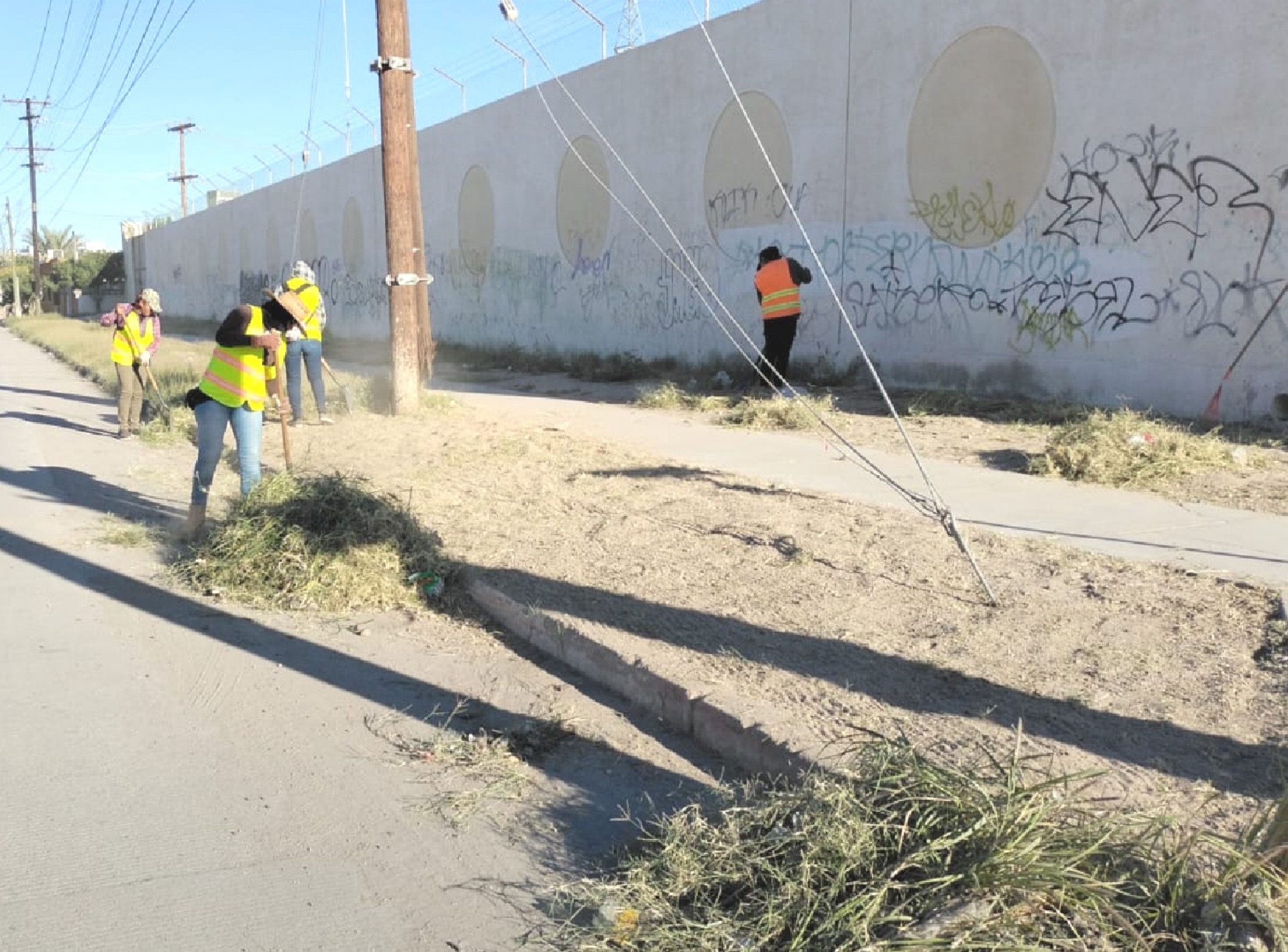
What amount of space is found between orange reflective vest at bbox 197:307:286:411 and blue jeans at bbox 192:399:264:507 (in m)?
0.06

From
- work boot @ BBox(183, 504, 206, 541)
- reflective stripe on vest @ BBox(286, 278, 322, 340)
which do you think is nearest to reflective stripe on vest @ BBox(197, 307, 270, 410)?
work boot @ BBox(183, 504, 206, 541)

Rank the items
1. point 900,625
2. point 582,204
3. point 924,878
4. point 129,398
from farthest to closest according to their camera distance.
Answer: point 582,204 → point 129,398 → point 900,625 → point 924,878

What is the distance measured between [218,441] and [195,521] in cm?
56

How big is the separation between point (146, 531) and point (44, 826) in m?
4.53

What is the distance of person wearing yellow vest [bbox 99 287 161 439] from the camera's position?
38.8 ft

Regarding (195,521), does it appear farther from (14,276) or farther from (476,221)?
(14,276)

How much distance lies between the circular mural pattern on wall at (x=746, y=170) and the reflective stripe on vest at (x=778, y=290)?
243 cm

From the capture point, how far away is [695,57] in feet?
55.4

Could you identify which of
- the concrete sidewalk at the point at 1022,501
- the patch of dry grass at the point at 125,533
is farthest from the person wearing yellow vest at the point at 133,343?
the concrete sidewalk at the point at 1022,501

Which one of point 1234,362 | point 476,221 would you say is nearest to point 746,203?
point 1234,362

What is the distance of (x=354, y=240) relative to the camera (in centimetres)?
3131

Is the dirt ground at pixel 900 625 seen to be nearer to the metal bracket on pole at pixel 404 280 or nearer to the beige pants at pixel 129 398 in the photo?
the metal bracket on pole at pixel 404 280

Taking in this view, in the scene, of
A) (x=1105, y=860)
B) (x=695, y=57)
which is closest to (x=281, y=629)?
(x=1105, y=860)

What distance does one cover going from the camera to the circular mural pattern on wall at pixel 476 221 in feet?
77.9
